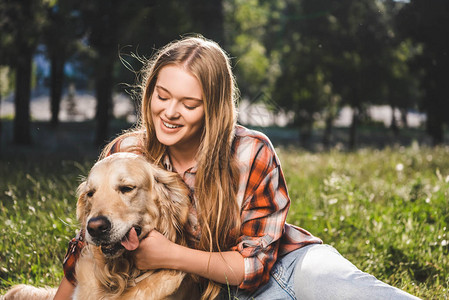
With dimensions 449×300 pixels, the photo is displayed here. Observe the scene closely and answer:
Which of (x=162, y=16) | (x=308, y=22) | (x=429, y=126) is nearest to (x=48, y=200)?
(x=162, y=16)

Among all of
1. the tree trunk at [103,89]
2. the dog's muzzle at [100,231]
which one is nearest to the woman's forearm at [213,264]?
the dog's muzzle at [100,231]

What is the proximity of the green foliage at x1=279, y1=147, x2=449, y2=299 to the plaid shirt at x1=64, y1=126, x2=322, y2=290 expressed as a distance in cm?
108

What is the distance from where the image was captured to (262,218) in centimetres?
237

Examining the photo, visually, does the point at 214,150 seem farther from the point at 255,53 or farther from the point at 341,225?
the point at 255,53

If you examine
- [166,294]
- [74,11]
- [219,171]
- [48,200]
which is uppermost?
[74,11]

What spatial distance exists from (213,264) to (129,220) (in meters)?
0.49

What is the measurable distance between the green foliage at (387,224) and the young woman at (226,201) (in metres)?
1.01

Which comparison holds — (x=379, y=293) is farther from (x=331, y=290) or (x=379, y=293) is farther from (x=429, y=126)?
(x=429, y=126)

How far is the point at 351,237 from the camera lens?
3.70m

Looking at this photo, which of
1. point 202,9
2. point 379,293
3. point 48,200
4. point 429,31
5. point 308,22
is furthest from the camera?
point 308,22

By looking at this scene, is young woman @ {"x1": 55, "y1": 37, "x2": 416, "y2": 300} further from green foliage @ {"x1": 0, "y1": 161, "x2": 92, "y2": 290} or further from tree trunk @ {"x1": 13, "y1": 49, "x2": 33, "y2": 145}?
tree trunk @ {"x1": 13, "y1": 49, "x2": 33, "y2": 145}

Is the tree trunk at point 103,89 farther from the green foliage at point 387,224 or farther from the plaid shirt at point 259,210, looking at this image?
the plaid shirt at point 259,210

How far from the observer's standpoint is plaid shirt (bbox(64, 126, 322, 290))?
7.61 feet

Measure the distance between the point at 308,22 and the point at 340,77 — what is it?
219 centimetres
